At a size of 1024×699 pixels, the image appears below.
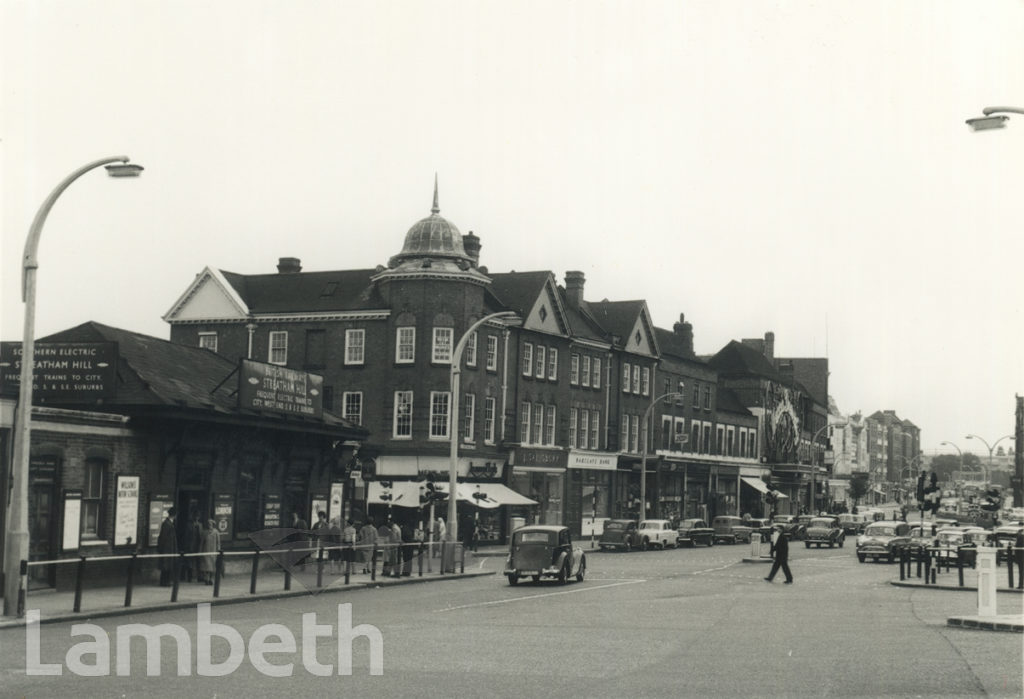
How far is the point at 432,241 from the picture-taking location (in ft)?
180

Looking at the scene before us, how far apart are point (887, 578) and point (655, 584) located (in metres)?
8.88

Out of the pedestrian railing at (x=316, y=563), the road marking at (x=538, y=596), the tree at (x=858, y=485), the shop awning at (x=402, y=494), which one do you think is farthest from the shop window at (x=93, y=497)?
the tree at (x=858, y=485)

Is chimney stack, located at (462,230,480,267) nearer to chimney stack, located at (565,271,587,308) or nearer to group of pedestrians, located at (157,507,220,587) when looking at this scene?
Result: chimney stack, located at (565,271,587,308)

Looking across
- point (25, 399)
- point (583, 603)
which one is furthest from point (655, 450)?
point (25, 399)

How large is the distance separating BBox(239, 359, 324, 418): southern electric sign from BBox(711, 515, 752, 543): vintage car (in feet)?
107

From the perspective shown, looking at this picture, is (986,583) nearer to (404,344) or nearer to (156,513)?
(156,513)

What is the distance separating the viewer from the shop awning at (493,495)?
5347 centimetres

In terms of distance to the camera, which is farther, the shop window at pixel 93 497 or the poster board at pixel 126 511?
the poster board at pixel 126 511

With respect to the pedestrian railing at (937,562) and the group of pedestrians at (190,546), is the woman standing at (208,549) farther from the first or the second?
the pedestrian railing at (937,562)

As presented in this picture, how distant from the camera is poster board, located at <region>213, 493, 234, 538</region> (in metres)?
32.3

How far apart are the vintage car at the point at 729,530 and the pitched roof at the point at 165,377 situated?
1223 inches

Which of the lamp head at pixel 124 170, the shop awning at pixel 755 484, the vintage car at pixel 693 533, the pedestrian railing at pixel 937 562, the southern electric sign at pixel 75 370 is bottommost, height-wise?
the vintage car at pixel 693 533

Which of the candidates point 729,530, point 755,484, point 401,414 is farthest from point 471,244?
point 755,484

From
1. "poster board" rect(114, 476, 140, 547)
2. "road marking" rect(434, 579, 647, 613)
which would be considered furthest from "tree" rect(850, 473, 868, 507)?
"poster board" rect(114, 476, 140, 547)
